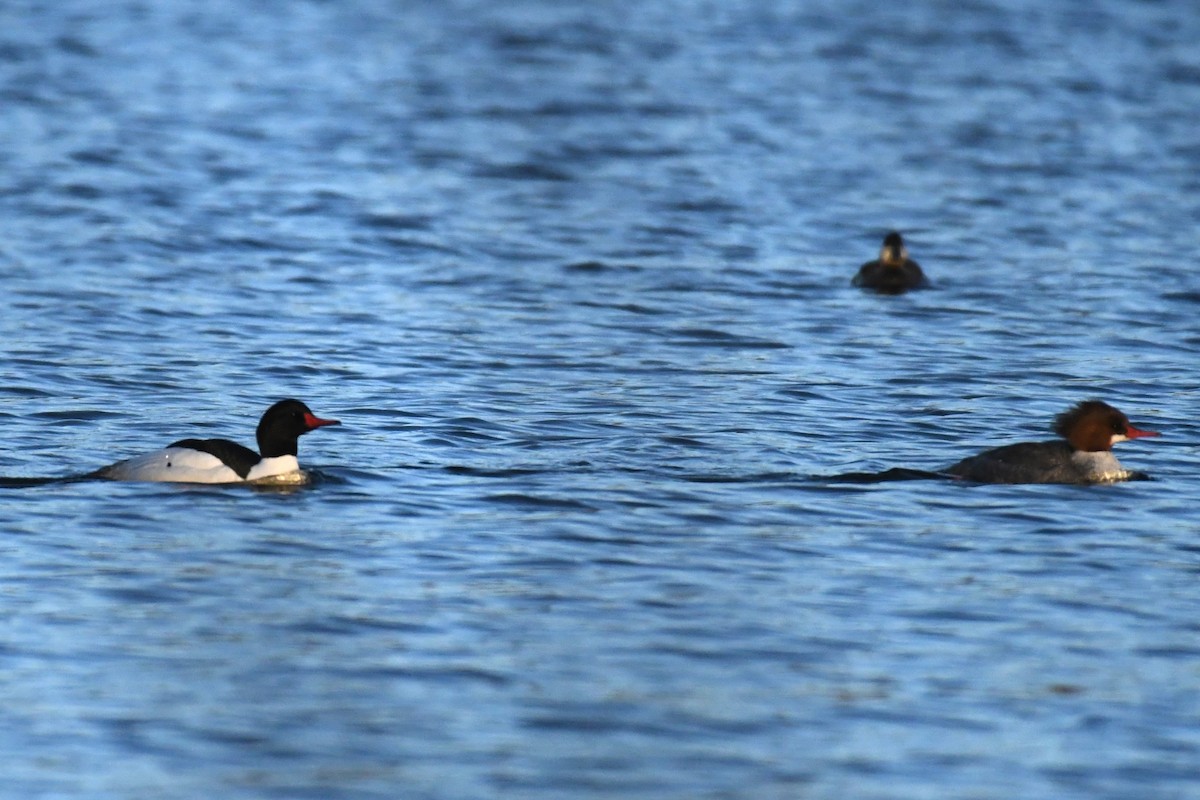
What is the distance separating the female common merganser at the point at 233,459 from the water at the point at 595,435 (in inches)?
7.2

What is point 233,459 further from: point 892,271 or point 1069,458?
point 892,271

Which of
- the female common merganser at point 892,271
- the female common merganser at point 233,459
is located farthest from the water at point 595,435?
the female common merganser at point 892,271

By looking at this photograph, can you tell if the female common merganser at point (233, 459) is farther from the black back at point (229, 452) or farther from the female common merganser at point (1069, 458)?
the female common merganser at point (1069, 458)

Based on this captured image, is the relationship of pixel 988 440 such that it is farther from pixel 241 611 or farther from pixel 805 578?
pixel 241 611

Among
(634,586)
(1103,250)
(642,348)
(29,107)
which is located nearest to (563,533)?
(634,586)

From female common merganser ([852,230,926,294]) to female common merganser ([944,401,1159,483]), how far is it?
25.3ft

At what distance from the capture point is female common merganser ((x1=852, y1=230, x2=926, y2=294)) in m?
21.6

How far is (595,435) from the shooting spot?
15.0 m

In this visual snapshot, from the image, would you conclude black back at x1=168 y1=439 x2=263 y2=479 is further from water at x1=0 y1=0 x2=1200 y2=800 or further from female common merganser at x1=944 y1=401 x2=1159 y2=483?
female common merganser at x1=944 y1=401 x2=1159 y2=483

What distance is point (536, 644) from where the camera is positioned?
10023 millimetres

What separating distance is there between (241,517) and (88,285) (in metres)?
9.44

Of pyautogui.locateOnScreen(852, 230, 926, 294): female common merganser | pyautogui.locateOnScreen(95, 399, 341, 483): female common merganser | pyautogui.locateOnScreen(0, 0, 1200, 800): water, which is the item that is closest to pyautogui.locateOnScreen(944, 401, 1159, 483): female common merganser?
pyautogui.locateOnScreen(0, 0, 1200, 800): water

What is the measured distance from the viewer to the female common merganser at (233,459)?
13055 millimetres

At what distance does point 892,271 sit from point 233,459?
33.8 feet
